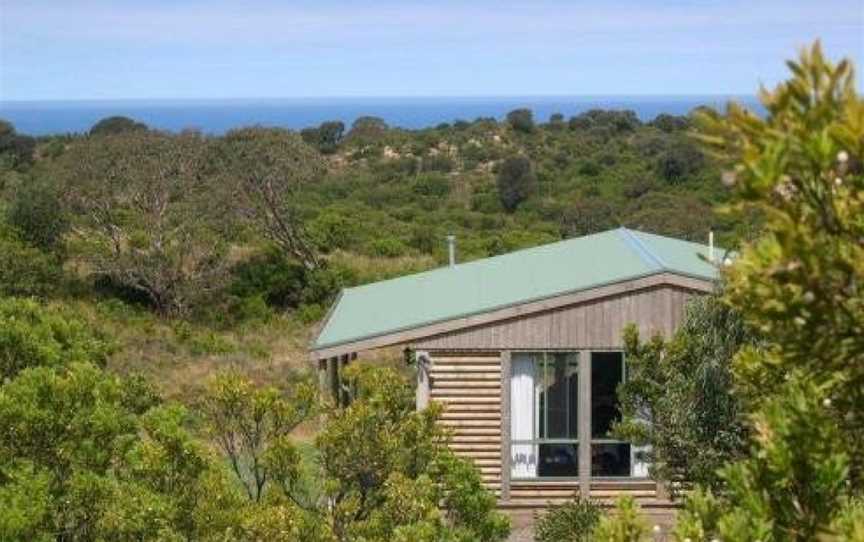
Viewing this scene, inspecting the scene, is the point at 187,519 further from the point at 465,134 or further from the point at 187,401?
the point at 465,134

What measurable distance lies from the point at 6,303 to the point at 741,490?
34.0 ft

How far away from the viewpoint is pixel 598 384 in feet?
50.7

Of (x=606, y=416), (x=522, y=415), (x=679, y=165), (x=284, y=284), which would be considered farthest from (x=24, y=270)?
(x=679, y=165)

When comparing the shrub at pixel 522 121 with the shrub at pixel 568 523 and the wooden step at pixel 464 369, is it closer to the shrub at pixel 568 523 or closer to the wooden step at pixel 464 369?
the wooden step at pixel 464 369

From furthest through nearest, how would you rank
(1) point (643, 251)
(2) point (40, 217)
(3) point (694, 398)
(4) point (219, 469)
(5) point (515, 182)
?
(5) point (515, 182) < (2) point (40, 217) < (1) point (643, 251) < (3) point (694, 398) < (4) point (219, 469)

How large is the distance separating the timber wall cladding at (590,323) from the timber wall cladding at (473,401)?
0.29 m

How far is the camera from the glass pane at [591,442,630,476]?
51.1ft

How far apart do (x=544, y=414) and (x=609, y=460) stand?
1.05 meters

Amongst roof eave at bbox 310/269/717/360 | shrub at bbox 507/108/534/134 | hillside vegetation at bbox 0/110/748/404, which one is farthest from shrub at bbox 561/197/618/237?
roof eave at bbox 310/269/717/360

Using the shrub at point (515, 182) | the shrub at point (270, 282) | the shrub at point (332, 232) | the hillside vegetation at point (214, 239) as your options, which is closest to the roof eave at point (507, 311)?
the hillside vegetation at point (214, 239)

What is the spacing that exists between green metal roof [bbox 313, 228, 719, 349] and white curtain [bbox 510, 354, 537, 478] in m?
0.92

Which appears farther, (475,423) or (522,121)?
(522,121)

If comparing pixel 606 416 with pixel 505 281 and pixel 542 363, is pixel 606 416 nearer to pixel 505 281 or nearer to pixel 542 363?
pixel 542 363

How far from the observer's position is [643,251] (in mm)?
16469
